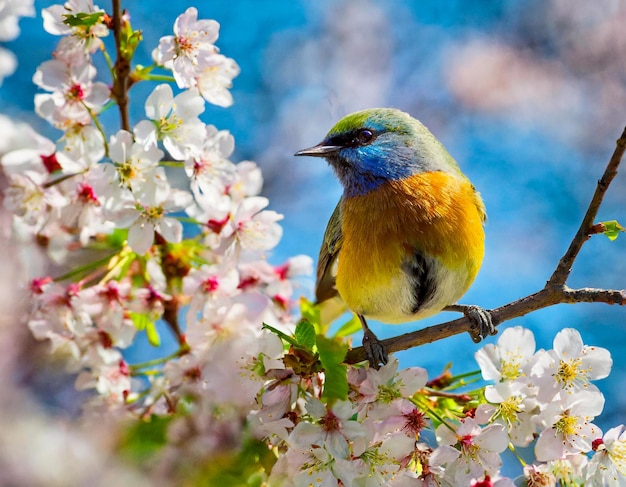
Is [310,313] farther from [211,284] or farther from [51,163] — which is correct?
[51,163]

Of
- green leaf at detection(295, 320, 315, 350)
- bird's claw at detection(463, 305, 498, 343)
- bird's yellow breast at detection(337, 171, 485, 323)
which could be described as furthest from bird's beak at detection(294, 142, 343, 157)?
green leaf at detection(295, 320, 315, 350)

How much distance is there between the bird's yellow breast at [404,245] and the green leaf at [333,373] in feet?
1.71

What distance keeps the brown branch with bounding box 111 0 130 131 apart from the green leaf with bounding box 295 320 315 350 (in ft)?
2.24

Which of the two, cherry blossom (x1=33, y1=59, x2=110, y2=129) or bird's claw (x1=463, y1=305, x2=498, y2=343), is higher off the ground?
cherry blossom (x1=33, y1=59, x2=110, y2=129)

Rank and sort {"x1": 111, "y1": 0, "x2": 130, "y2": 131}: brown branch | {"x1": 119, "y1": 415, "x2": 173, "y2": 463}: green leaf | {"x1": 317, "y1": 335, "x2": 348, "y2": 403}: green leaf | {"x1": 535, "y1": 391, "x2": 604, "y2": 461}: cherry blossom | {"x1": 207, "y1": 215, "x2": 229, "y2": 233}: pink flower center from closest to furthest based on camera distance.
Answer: {"x1": 119, "y1": 415, "x2": 173, "y2": 463}: green leaf < {"x1": 317, "y1": 335, "x2": 348, "y2": 403}: green leaf < {"x1": 535, "y1": 391, "x2": 604, "y2": 461}: cherry blossom < {"x1": 111, "y1": 0, "x2": 130, "y2": 131}: brown branch < {"x1": 207, "y1": 215, "x2": 229, "y2": 233}: pink flower center

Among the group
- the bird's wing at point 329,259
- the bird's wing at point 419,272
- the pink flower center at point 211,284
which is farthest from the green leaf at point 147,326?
the bird's wing at point 419,272

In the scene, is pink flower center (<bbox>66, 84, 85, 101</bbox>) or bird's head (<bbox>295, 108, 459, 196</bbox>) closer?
pink flower center (<bbox>66, 84, 85, 101</bbox>)

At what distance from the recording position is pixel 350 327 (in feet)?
6.26

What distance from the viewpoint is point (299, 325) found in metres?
1.27

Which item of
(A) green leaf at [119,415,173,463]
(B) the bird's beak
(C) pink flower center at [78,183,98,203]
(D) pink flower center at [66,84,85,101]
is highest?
(B) the bird's beak

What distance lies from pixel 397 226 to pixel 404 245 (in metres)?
0.06

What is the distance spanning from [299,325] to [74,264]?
929mm

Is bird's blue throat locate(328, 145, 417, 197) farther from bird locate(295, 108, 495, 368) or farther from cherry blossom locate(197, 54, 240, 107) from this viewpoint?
cherry blossom locate(197, 54, 240, 107)

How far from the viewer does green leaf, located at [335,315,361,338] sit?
188 cm
